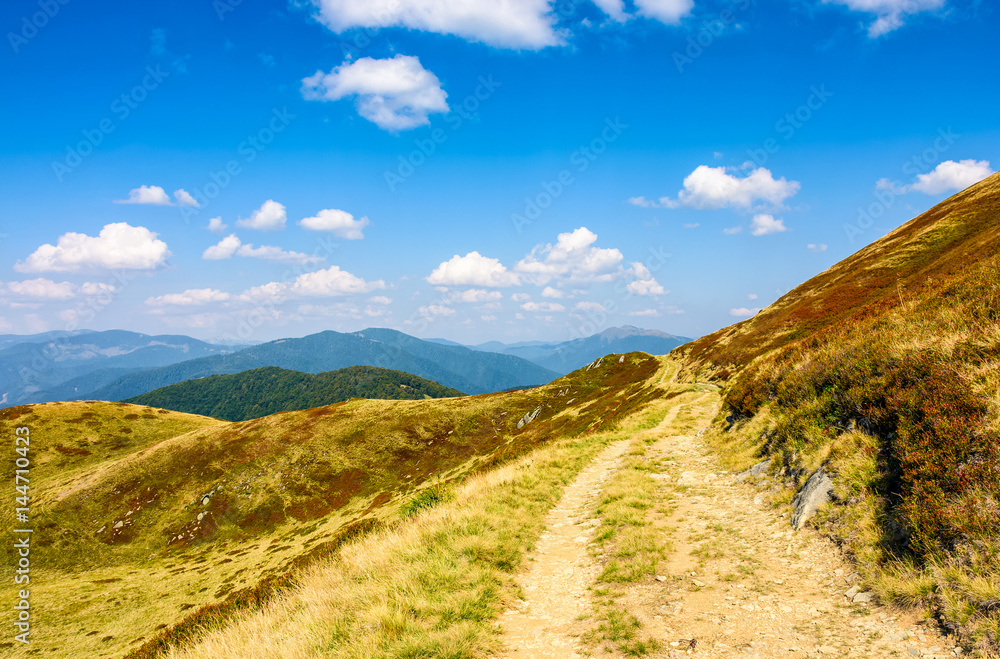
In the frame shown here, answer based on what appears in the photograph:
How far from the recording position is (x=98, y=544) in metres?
69.5

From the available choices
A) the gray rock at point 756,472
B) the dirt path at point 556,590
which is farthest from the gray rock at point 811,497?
the dirt path at point 556,590

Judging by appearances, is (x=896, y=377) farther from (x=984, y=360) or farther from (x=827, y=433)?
(x=827, y=433)

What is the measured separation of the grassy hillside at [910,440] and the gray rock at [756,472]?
0.40m

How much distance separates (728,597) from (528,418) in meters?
90.5

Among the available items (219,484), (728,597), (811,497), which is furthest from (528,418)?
(728,597)

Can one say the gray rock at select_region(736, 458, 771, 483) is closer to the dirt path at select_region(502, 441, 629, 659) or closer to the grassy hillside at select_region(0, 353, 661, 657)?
the dirt path at select_region(502, 441, 629, 659)

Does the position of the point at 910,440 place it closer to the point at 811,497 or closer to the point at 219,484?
the point at 811,497

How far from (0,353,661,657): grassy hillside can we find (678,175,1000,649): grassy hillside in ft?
59.9

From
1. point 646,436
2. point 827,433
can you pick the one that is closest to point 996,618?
point 827,433

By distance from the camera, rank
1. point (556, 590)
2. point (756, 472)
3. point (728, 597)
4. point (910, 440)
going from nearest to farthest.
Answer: point (728, 597) < point (910, 440) < point (556, 590) < point (756, 472)

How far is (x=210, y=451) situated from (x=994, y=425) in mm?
115644

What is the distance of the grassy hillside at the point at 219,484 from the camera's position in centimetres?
4875

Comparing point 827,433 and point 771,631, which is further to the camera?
point 827,433

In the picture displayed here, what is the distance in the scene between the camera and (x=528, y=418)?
316ft
